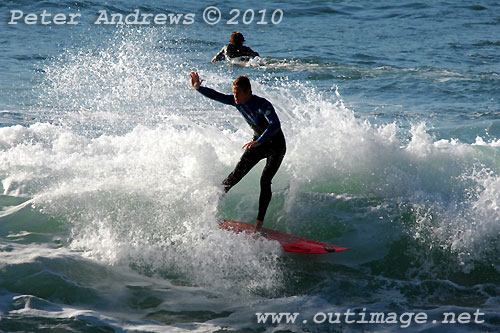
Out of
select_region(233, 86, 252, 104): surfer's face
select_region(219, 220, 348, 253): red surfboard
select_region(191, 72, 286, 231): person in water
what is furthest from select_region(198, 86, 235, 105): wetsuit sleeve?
select_region(219, 220, 348, 253): red surfboard

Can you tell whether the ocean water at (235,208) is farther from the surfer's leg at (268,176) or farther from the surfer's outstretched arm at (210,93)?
the surfer's outstretched arm at (210,93)

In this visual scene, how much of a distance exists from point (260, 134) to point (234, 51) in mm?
8448

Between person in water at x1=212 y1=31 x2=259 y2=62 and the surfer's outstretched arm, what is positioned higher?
person in water at x1=212 y1=31 x2=259 y2=62

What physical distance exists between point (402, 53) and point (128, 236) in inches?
493

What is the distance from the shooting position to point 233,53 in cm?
1430

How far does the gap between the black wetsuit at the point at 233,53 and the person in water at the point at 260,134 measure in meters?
8.22

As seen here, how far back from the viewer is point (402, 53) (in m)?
16.5

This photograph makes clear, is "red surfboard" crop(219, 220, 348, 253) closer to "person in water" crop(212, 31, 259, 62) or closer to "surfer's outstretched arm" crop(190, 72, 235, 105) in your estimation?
"surfer's outstretched arm" crop(190, 72, 235, 105)

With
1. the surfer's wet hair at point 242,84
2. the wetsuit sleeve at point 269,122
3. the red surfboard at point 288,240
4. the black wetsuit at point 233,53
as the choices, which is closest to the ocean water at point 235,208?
the red surfboard at point 288,240

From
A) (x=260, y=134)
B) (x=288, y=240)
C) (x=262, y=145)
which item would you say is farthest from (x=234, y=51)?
(x=288, y=240)

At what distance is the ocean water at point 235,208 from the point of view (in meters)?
5.14

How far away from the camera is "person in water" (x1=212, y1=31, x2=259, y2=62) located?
14219 millimetres

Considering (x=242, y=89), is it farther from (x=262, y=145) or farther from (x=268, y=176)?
(x=268, y=176)

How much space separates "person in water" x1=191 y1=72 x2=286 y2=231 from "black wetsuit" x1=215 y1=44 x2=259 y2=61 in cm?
822
